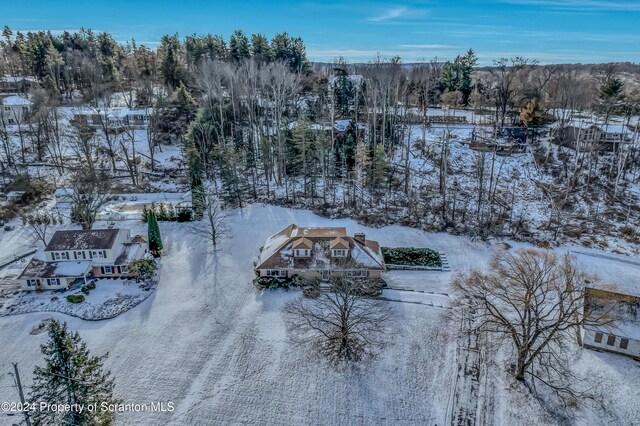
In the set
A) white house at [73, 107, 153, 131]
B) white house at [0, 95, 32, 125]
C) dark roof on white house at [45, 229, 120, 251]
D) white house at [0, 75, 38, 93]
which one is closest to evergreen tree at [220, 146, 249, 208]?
dark roof on white house at [45, 229, 120, 251]

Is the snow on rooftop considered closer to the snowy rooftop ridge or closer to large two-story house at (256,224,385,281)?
the snowy rooftop ridge

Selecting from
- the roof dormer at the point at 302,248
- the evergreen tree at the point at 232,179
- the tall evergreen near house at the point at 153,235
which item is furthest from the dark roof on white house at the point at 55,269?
the roof dormer at the point at 302,248

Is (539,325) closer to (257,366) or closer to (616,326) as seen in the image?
(616,326)

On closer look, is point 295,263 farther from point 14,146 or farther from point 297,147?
point 14,146

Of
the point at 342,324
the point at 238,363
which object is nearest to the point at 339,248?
the point at 342,324

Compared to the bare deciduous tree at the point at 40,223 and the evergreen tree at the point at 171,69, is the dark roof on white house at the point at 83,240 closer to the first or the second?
the bare deciduous tree at the point at 40,223

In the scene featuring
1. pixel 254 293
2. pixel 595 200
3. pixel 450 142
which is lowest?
pixel 254 293

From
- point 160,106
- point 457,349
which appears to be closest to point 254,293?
point 457,349
